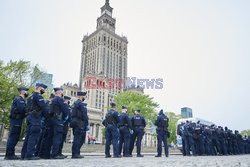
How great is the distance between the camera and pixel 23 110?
683 centimetres

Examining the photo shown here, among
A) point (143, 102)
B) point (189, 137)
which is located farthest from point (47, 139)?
point (143, 102)

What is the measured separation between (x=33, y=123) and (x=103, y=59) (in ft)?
307

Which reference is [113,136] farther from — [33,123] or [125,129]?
[33,123]

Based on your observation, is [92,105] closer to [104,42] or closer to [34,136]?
[104,42]

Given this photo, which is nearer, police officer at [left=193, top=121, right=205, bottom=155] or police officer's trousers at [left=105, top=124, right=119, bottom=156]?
police officer's trousers at [left=105, top=124, right=119, bottom=156]

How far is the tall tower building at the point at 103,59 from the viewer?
8956cm

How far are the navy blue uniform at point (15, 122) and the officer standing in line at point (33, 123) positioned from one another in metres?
0.34

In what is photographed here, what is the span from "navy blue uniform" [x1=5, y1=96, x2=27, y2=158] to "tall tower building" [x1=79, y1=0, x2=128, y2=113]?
79.2 metres

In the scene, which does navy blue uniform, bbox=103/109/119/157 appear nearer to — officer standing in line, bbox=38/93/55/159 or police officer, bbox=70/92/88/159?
Result: police officer, bbox=70/92/88/159

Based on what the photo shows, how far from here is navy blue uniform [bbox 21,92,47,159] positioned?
6.13 metres

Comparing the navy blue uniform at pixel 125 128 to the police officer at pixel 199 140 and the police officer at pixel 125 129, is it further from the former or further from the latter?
the police officer at pixel 199 140

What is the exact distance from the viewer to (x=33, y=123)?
20.6ft

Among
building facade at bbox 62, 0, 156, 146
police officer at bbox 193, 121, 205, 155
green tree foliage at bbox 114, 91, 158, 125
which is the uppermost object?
building facade at bbox 62, 0, 156, 146

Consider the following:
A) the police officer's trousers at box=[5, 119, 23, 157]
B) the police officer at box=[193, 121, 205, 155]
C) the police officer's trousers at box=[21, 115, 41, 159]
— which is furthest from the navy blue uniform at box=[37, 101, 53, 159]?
the police officer at box=[193, 121, 205, 155]
